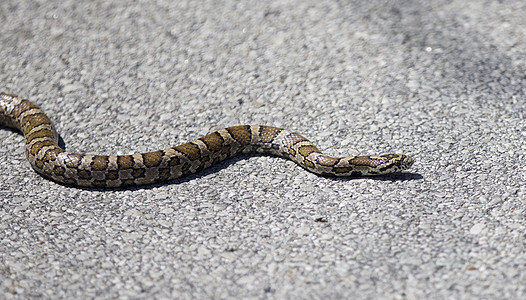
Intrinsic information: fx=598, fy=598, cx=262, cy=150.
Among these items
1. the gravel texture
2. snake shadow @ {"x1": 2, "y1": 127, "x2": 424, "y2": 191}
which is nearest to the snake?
snake shadow @ {"x1": 2, "y1": 127, "x2": 424, "y2": 191}

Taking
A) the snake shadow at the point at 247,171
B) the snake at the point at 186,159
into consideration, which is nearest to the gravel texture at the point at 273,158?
the snake shadow at the point at 247,171

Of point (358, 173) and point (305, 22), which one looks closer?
point (358, 173)

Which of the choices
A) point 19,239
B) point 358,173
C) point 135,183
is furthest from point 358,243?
point 19,239

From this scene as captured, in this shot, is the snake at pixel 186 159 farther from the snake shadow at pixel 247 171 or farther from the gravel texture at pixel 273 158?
the gravel texture at pixel 273 158

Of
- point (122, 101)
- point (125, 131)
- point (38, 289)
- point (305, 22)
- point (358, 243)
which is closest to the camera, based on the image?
point (38, 289)

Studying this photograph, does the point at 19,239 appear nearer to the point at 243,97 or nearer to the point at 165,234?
the point at 165,234

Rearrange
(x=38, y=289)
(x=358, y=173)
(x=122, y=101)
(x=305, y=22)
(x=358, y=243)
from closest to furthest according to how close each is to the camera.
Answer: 1. (x=38, y=289)
2. (x=358, y=243)
3. (x=358, y=173)
4. (x=122, y=101)
5. (x=305, y=22)

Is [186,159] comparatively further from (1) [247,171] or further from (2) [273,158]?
(2) [273,158]
